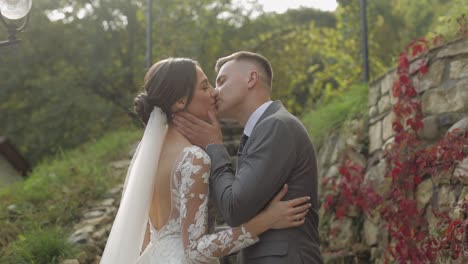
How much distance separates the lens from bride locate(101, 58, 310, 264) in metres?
3.05

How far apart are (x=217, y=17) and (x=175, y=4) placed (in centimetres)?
87

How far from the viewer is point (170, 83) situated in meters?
3.25

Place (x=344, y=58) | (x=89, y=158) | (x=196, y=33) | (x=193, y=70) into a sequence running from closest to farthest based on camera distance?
(x=193, y=70) → (x=89, y=158) → (x=344, y=58) → (x=196, y=33)

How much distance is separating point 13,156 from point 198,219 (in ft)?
37.1

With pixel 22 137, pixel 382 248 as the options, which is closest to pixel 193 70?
pixel 382 248

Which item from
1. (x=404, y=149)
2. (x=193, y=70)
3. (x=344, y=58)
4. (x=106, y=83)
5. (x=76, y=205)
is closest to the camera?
(x=193, y=70)

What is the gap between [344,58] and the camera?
416 inches

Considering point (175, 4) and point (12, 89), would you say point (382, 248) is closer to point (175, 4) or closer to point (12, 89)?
point (175, 4)

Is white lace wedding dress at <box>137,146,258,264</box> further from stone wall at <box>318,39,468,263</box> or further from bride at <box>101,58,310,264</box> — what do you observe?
stone wall at <box>318,39,468,263</box>

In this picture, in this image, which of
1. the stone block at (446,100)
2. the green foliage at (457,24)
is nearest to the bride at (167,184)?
the stone block at (446,100)

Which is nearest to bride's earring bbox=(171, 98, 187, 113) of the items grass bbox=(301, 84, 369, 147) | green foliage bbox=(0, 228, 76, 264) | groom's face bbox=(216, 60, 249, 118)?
groom's face bbox=(216, 60, 249, 118)

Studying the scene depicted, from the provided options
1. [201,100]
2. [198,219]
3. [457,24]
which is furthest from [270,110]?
[457,24]

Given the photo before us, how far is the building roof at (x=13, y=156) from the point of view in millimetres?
13319

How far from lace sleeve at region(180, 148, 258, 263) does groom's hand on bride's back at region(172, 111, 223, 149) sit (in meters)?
0.12
